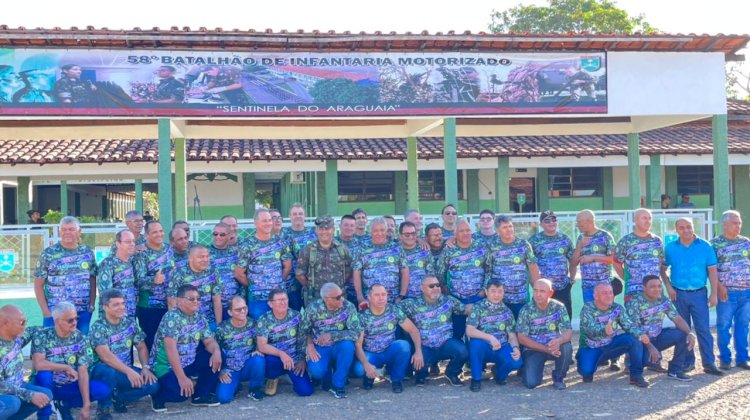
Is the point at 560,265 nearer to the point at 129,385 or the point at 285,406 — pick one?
the point at 285,406

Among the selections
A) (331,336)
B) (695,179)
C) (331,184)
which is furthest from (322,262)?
(695,179)

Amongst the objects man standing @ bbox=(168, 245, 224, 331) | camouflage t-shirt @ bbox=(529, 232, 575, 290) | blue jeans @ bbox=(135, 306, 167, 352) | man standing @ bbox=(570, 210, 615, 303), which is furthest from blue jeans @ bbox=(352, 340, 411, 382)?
man standing @ bbox=(570, 210, 615, 303)

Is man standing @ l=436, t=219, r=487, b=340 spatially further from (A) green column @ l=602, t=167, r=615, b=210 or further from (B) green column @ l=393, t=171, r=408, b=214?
(A) green column @ l=602, t=167, r=615, b=210

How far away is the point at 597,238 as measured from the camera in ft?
25.8


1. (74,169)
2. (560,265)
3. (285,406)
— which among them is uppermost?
(74,169)

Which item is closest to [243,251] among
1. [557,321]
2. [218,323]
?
[218,323]

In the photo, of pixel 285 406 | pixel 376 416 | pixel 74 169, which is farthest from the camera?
pixel 74 169

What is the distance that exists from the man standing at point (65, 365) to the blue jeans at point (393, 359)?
88.1 inches

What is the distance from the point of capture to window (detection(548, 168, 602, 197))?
64.6 feet

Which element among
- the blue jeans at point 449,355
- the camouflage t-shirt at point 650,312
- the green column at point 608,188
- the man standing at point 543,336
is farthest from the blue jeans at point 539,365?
the green column at point 608,188

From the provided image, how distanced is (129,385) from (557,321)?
3.92m

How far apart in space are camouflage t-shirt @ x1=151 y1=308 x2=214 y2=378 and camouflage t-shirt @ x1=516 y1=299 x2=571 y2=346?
2954mm

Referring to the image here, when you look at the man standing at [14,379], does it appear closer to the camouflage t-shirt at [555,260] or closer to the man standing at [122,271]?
the man standing at [122,271]

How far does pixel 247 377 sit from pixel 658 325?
398 centimetres
